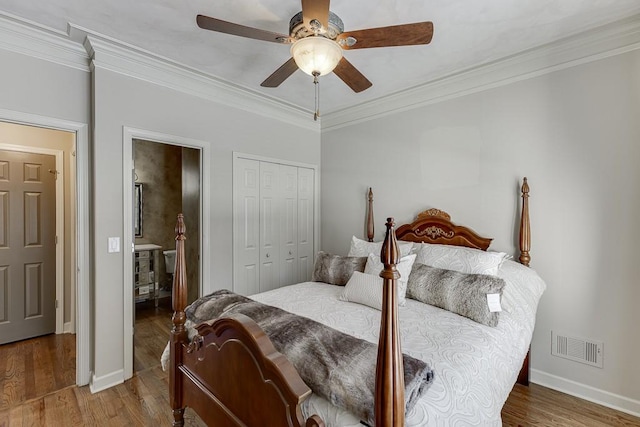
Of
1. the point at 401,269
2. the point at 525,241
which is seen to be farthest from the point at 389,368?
the point at 525,241

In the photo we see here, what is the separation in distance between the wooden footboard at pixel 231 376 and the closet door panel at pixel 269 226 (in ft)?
5.70

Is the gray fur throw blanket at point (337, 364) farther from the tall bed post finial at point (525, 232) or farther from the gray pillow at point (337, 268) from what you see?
the tall bed post finial at point (525, 232)

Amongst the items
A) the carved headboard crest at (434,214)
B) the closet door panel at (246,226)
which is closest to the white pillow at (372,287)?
the carved headboard crest at (434,214)

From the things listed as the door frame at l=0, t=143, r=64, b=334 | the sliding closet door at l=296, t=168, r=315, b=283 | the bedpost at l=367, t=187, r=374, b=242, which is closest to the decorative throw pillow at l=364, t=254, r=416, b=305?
the bedpost at l=367, t=187, r=374, b=242

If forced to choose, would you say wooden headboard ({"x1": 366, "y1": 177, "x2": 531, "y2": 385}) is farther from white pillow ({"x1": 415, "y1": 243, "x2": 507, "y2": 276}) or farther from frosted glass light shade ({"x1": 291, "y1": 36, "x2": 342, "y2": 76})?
frosted glass light shade ({"x1": 291, "y1": 36, "x2": 342, "y2": 76})

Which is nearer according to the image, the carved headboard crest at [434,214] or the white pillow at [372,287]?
the white pillow at [372,287]

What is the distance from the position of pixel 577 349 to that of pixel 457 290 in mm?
1183

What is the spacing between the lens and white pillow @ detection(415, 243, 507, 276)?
7.07ft

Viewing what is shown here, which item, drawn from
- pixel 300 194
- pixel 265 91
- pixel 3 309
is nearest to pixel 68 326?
pixel 3 309

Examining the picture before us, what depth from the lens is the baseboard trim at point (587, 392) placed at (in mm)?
2053

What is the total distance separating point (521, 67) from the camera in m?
2.48

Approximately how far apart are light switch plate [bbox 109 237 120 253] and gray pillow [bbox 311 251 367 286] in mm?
1694

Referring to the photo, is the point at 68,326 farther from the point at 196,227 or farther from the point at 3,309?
the point at 196,227

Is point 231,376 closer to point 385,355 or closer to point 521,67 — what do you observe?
point 385,355
